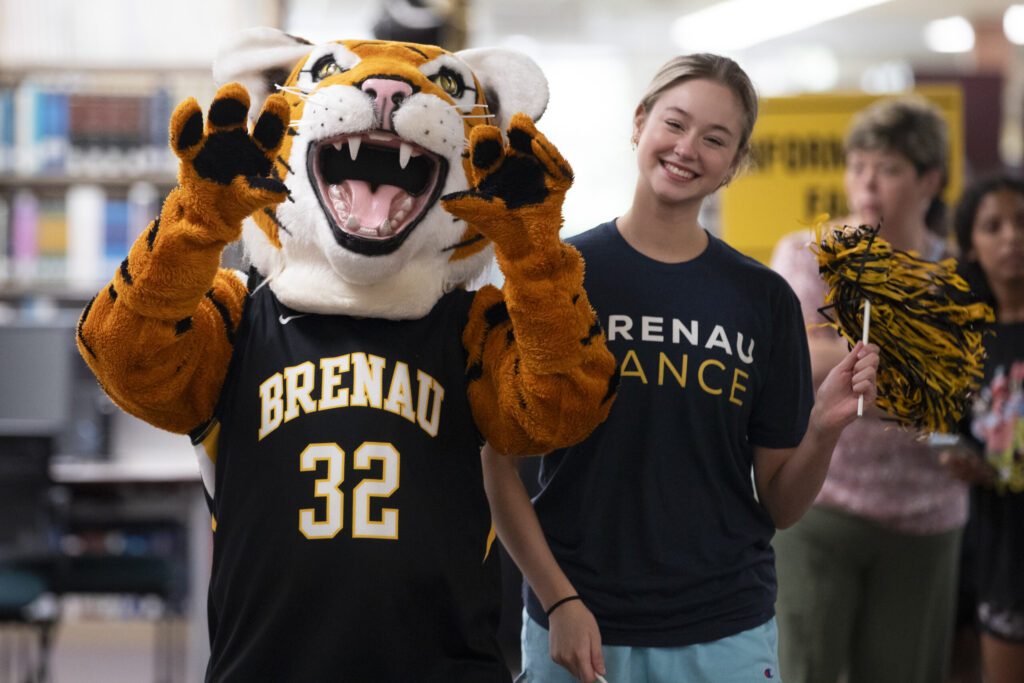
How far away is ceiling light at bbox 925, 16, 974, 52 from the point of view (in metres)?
9.69

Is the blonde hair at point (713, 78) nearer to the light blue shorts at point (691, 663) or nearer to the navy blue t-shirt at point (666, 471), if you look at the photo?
the navy blue t-shirt at point (666, 471)

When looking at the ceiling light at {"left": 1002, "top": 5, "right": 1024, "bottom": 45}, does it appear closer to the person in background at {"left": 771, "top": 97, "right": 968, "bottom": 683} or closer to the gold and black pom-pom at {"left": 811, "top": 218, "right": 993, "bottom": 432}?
the person in background at {"left": 771, "top": 97, "right": 968, "bottom": 683}

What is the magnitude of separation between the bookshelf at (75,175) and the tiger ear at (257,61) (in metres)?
2.97

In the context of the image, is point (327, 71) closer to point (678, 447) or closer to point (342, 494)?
point (342, 494)

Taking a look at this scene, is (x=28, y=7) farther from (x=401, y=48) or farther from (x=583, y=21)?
(x=583, y=21)

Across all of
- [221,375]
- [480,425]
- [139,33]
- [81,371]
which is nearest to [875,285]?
[480,425]

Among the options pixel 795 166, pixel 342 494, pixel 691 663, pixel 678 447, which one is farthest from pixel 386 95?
pixel 795 166

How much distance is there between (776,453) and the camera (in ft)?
5.30

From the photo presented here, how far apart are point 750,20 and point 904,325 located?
782cm

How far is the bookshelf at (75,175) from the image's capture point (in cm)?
438

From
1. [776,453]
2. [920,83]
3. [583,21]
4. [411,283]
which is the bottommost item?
[776,453]

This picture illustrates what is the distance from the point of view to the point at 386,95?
1403 mm

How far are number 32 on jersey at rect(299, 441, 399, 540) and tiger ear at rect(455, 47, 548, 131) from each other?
56cm

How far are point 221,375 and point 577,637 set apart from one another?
1.89 feet
